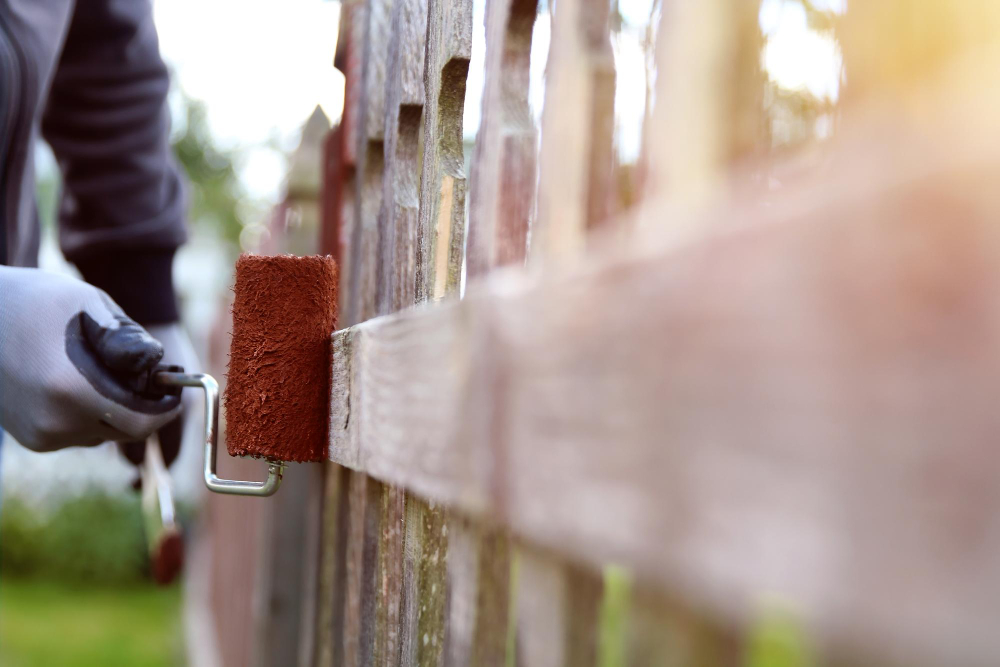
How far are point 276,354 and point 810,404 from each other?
1.08 metres

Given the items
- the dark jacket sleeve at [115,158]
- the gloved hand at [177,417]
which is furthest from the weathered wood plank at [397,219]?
the dark jacket sleeve at [115,158]

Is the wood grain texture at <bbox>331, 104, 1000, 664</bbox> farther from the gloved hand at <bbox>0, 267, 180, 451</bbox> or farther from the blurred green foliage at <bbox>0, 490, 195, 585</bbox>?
the blurred green foliage at <bbox>0, 490, 195, 585</bbox>

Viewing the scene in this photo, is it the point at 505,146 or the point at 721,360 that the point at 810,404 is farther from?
the point at 505,146

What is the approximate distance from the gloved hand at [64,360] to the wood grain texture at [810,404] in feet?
4.30

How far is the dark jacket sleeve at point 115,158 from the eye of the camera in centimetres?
286

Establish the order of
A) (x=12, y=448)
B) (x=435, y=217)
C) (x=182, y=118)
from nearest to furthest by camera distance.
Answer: (x=435, y=217), (x=12, y=448), (x=182, y=118)

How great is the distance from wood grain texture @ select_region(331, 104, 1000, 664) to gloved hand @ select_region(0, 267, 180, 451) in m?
1.31

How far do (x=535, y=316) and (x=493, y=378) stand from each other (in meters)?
0.08

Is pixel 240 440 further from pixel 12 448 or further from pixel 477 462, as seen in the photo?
pixel 12 448

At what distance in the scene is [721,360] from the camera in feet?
1.39

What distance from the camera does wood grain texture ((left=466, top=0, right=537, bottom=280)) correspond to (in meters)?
0.84

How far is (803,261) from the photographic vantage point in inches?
15.1

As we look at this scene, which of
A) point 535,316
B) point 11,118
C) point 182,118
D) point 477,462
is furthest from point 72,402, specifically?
point 182,118

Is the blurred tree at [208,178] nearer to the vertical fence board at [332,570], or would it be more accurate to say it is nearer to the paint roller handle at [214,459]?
the vertical fence board at [332,570]
